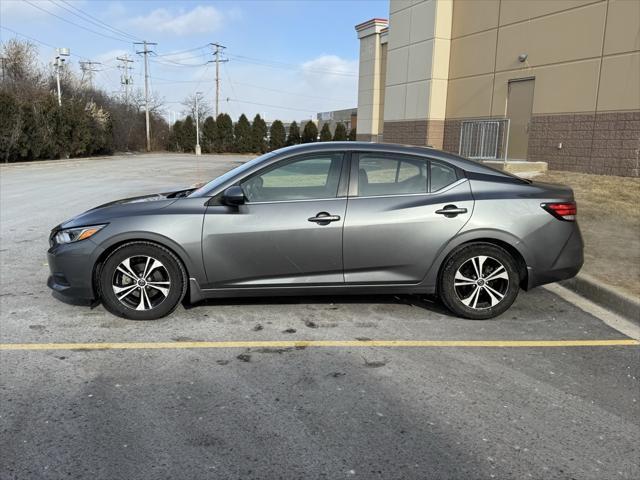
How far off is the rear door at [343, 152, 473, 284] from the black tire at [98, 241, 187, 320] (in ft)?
5.07

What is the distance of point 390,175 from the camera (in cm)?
501

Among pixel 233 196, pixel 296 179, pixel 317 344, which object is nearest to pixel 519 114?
pixel 296 179

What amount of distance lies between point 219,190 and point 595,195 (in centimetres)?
986

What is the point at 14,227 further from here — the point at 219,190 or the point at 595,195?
the point at 595,195

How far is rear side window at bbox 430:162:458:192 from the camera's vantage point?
4.97m

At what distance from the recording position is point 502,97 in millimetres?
18375

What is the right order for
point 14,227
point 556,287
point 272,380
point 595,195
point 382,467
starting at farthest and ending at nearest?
point 595,195 → point 14,227 → point 556,287 → point 272,380 → point 382,467

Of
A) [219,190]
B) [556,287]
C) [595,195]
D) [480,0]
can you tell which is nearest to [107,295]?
[219,190]

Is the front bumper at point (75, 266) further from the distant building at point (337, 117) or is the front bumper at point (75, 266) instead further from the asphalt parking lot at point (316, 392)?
the distant building at point (337, 117)

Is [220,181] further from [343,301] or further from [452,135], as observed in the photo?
[452,135]

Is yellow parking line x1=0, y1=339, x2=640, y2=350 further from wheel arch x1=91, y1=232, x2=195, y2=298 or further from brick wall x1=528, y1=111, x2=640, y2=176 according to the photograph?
brick wall x1=528, y1=111, x2=640, y2=176

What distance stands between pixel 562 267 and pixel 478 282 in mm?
820

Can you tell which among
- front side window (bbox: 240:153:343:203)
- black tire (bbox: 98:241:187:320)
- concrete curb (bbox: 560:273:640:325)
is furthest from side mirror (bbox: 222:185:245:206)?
concrete curb (bbox: 560:273:640:325)

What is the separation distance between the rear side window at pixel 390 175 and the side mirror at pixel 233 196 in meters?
1.08
